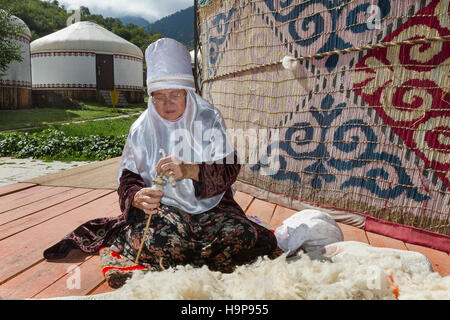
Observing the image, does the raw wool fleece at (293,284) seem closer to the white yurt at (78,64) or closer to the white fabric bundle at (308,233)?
the white fabric bundle at (308,233)

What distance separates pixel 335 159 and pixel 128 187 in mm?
1582

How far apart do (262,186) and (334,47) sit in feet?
4.62

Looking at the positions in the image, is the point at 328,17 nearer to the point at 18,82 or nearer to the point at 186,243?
the point at 186,243

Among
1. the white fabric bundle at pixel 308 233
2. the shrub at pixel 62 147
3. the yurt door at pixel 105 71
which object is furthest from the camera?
the yurt door at pixel 105 71

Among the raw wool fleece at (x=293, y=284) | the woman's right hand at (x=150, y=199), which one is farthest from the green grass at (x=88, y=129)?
the raw wool fleece at (x=293, y=284)

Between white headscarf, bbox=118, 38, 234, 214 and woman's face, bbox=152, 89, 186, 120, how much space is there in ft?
0.14

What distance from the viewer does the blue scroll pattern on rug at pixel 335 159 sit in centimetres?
233

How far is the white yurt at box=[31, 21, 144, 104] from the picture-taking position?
744 inches

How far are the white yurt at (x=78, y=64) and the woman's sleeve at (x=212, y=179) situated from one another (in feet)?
62.9

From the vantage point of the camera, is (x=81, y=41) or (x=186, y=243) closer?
(x=186, y=243)

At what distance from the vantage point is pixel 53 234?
2389 millimetres

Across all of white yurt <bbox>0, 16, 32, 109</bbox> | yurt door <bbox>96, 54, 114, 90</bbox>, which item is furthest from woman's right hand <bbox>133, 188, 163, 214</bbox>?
yurt door <bbox>96, 54, 114, 90</bbox>

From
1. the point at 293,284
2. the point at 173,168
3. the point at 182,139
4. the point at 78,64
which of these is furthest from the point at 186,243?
the point at 78,64

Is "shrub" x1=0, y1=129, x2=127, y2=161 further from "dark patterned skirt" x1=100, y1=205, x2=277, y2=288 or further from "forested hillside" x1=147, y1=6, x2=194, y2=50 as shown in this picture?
"forested hillside" x1=147, y1=6, x2=194, y2=50
